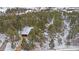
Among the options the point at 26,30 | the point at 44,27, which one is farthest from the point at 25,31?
the point at 44,27

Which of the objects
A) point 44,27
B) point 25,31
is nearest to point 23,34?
point 25,31

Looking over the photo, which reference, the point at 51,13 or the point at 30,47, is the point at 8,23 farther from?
the point at 51,13

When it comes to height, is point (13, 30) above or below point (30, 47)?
above

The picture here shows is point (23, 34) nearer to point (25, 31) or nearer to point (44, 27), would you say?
point (25, 31)

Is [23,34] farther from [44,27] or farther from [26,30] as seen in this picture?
[44,27]
